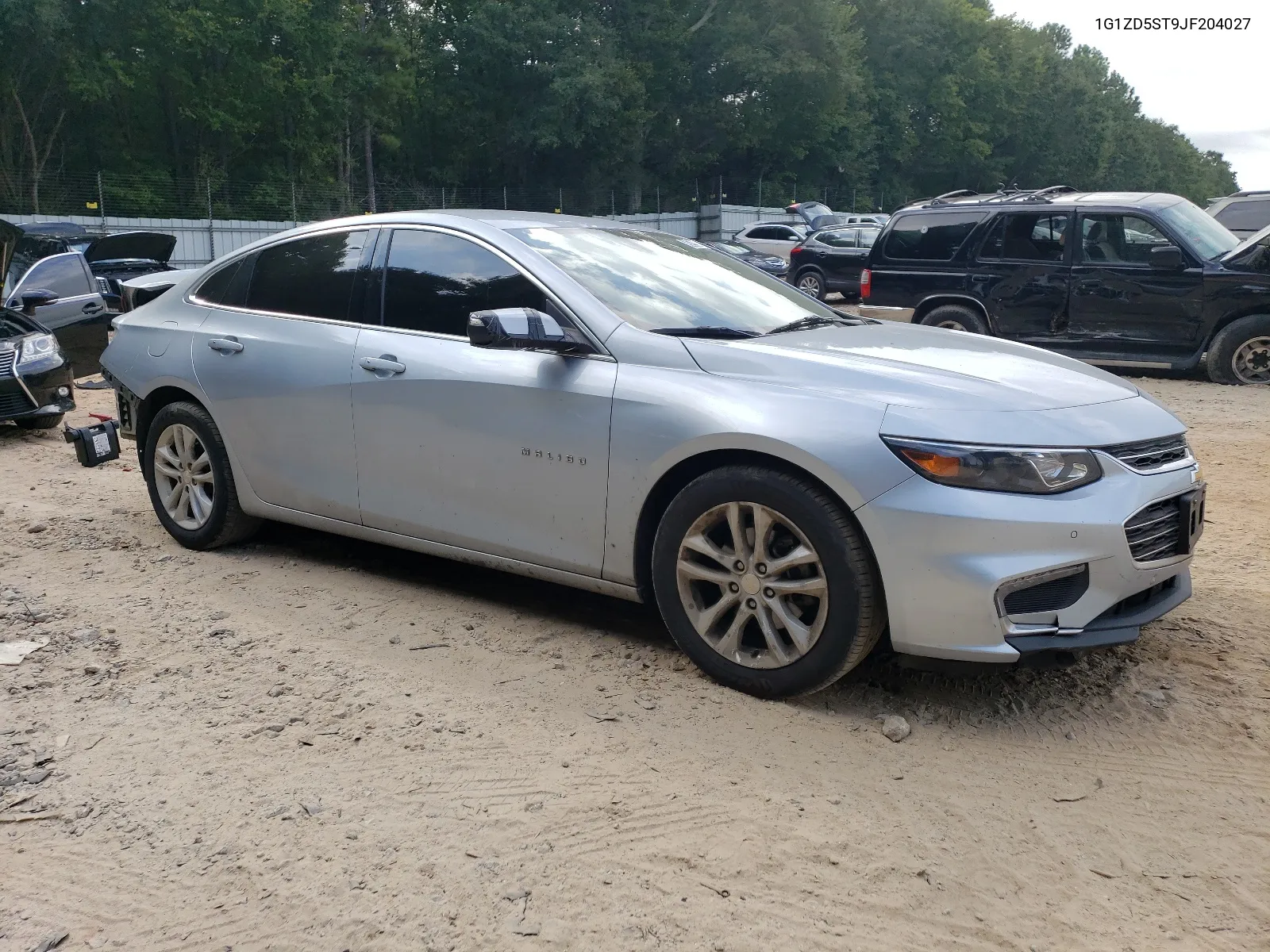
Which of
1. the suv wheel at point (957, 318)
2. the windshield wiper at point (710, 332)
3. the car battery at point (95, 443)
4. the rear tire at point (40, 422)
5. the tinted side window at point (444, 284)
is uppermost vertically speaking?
the tinted side window at point (444, 284)

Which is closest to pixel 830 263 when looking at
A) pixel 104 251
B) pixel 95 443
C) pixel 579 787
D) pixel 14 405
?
pixel 104 251

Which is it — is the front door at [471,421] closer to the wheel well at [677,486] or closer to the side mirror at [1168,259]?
the wheel well at [677,486]

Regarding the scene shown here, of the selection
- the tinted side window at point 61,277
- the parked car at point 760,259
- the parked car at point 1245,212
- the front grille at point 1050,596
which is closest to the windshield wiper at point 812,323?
the front grille at point 1050,596

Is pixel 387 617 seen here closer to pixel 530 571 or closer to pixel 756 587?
pixel 530 571

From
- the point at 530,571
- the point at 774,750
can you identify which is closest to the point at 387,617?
the point at 530,571

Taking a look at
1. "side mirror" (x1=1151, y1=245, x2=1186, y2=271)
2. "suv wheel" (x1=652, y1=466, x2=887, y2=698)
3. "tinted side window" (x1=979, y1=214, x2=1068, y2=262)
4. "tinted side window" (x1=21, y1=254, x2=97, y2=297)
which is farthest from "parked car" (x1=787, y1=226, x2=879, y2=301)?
"suv wheel" (x1=652, y1=466, x2=887, y2=698)

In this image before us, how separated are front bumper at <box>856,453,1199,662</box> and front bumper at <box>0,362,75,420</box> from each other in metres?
8.09

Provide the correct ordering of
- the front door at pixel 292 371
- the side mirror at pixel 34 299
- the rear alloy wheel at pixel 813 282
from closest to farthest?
the front door at pixel 292 371 → the side mirror at pixel 34 299 → the rear alloy wheel at pixel 813 282

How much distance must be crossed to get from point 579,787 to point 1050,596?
1.49m

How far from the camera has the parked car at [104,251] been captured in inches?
484

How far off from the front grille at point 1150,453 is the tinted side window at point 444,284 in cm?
207

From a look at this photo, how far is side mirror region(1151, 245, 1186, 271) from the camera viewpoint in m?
11.3

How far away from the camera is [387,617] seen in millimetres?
4758

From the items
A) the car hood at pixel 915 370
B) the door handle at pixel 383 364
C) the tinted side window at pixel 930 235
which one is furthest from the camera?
the tinted side window at pixel 930 235
